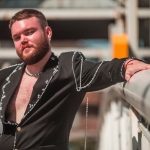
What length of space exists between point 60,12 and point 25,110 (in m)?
15.0

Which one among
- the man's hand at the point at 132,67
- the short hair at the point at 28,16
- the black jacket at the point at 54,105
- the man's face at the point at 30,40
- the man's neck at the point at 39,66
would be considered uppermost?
the short hair at the point at 28,16

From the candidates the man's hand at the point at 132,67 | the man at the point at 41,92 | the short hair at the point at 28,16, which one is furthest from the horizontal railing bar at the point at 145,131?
the short hair at the point at 28,16

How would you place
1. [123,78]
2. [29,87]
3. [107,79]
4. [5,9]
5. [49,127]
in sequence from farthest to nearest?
[5,9] → [29,87] → [49,127] → [107,79] → [123,78]

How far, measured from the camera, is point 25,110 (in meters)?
2.74

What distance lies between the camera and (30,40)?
2.68m

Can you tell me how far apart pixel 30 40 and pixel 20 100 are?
0.40m

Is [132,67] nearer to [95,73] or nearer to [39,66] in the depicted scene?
[95,73]

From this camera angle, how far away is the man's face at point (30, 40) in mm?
2688

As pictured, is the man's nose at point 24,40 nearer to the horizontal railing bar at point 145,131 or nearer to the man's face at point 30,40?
the man's face at point 30,40

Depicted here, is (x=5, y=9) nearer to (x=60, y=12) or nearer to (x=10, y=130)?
(x=60, y=12)

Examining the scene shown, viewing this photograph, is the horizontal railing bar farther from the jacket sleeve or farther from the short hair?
the short hair

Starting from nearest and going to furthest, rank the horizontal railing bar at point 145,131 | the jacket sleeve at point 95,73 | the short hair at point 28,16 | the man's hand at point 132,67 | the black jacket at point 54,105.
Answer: the horizontal railing bar at point 145,131 → the man's hand at point 132,67 → the jacket sleeve at point 95,73 → the black jacket at point 54,105 → the short hair at point 28,16

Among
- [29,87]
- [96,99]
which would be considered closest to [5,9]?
[96,99]

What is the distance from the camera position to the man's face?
2.69 meters
